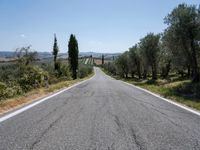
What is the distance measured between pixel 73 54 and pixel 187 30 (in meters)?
40.9

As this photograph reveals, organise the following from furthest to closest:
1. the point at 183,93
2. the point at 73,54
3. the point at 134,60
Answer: the point at 134,60
the point at 73,54
the point at 183,93

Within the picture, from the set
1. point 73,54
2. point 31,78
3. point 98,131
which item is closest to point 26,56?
point 31,78

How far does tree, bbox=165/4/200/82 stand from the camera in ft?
94.1

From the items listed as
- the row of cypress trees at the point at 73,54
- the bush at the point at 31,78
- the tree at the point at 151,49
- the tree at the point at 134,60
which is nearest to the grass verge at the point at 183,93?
the bush at the point at 31,78

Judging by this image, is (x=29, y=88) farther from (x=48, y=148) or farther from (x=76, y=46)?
(x=76, y=46)

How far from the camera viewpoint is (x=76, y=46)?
67.2m

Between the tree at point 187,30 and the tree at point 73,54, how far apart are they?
37936 millimetres

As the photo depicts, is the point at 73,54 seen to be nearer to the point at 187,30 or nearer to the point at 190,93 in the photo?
the point at 187,30

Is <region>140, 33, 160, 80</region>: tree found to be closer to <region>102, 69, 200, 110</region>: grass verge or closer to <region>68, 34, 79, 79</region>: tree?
<region>68, 34, 79, 79</region>: tree

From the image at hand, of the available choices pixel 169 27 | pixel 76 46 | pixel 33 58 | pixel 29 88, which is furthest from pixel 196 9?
pixel 76 46

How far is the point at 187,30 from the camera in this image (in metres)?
28.8

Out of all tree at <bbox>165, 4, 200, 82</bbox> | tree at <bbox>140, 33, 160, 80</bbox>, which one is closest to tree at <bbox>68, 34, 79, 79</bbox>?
tree at <bbox>140, 33, 160, 80</bbox>

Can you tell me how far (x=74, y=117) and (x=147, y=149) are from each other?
3.74 metres

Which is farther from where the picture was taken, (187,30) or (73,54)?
(73,54)
